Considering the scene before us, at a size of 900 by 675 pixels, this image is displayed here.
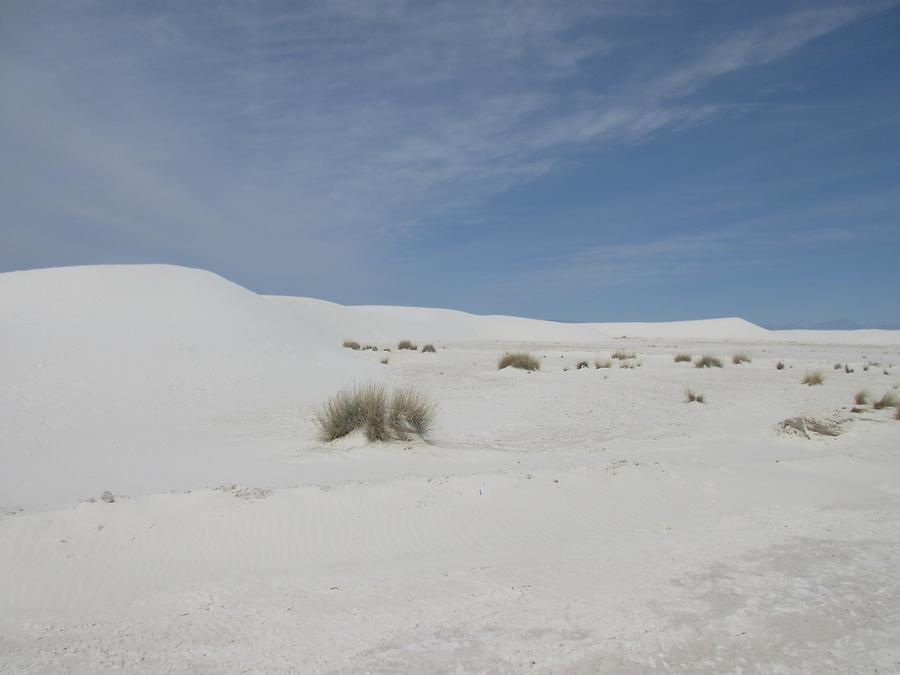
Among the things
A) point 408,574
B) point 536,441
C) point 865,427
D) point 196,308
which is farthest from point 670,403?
point 196,308

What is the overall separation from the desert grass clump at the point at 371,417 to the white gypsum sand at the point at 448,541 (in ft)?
1.24

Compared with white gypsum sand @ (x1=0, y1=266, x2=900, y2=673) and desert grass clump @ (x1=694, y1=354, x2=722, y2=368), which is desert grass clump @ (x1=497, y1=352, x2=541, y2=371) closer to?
desert grass clump @ (x1=694, y1=354, x2=722, y2=368)

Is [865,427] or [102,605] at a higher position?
[865,427]

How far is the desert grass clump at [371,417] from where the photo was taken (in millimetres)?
8078

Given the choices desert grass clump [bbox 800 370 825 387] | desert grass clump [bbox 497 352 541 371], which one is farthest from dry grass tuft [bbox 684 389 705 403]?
desert grass clump [bbox 497 352 541 371]

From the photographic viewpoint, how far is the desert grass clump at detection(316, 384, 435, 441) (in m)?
8.08

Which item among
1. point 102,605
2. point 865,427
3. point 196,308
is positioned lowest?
point 102,605

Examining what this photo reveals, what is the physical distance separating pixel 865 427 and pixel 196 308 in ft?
64.7

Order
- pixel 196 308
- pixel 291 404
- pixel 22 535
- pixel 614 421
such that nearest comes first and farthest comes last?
1. pixel 22 535
2. pixel 614 421
3. pixel 291 404
4. pixel 196 308

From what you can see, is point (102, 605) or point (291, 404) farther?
point (291, 404)

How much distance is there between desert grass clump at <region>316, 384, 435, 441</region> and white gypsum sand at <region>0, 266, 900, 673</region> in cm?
38

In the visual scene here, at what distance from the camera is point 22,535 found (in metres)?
4.37

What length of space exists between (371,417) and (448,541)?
356cm

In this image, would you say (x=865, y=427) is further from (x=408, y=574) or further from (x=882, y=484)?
(x=408, y=574)
